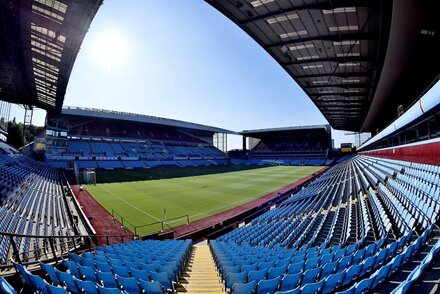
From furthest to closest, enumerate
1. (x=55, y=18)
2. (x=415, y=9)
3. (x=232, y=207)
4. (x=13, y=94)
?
(x=13, y=94) → (x=232, y=207) → (x=55, y=18) → (x=415, y=9)

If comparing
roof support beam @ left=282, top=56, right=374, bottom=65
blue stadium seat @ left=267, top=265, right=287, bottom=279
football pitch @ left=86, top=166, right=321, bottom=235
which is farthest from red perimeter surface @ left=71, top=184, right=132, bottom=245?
roof support beam @ left=282, top=56, right=374, bottom=65

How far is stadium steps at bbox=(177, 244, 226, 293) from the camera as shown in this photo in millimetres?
5707

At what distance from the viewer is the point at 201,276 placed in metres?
7.13

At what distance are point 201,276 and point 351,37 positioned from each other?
13.7 metres

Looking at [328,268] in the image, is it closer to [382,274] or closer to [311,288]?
[382,274]

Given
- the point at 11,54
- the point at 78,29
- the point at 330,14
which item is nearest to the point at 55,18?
the point at 78,29

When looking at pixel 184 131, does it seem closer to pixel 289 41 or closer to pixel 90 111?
pixel 90 111

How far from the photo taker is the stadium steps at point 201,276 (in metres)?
5.71

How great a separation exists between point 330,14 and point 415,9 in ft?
13.1

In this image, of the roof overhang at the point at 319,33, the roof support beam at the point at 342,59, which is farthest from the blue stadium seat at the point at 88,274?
the roof support beam at the point at 342,59

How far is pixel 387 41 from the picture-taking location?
10.3m

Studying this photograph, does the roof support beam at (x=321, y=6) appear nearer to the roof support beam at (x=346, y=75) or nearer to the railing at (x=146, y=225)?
the roof support beam at (x=346, y=75)

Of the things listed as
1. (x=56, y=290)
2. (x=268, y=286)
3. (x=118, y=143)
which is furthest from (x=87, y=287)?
(x=118, y=143)

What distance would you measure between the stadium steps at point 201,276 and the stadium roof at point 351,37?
9.67 metres
